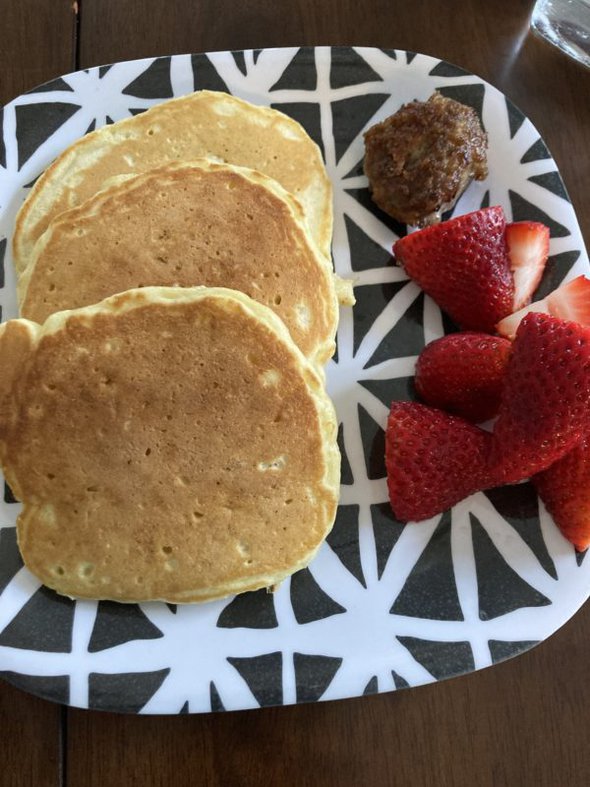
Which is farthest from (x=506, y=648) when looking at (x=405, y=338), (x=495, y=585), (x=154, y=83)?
(x=154, y=83)

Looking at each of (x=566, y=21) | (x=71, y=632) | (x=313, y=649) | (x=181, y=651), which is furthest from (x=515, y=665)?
(x=566, y=21)

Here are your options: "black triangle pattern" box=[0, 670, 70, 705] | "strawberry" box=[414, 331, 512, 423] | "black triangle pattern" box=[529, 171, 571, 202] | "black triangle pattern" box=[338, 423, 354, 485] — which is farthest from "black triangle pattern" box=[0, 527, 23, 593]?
"black triangle pattern" box=[529, 171, 571, 202]

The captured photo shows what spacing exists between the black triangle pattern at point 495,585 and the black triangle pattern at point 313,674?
0.29 m

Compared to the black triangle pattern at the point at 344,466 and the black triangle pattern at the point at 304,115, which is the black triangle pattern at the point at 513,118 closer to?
the black triangle pattern at the point at 304,115

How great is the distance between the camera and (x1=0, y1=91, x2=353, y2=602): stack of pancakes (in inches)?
46.6

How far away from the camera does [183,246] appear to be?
1238 mm

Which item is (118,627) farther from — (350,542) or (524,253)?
(524,253)

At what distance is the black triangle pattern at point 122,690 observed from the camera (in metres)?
1.19

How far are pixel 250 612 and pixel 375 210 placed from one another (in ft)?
2.81

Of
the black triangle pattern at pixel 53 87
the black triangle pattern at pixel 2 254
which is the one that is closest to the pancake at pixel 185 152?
the black triangle pattern at pixel 2 254

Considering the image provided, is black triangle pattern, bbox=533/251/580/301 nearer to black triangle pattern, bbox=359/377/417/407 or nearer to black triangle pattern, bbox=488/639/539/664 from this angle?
black triangle pattern, bbox=359/377/417/407

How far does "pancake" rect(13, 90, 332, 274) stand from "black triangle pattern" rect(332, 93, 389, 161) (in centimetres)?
12

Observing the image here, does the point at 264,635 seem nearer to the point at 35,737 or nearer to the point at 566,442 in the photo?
the point at 35,737

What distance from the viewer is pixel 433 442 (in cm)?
128
